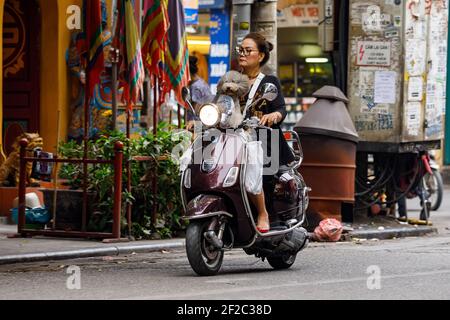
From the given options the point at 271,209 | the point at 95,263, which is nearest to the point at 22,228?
the point at 95,263

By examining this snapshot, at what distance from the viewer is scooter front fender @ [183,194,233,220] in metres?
9.22

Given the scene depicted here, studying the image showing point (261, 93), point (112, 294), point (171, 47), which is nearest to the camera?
point (112, 294)

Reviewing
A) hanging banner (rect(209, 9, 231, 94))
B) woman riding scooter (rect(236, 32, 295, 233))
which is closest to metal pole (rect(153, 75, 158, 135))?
woman riding scooter (rect(236, 32, 295, 233))

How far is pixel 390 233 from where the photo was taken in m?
14.7

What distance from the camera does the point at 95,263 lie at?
36.3 ft

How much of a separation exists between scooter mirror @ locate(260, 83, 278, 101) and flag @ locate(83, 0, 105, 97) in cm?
349

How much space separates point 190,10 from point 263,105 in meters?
12.7

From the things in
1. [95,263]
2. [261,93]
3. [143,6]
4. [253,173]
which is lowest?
[95,263]

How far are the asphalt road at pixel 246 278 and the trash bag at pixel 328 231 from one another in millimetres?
1055

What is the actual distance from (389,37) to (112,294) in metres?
8.03

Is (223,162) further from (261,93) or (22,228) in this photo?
(22,228)

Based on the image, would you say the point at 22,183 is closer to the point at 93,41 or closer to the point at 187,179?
the point at 93,41

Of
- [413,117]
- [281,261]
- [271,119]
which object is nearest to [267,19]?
[413,117]
